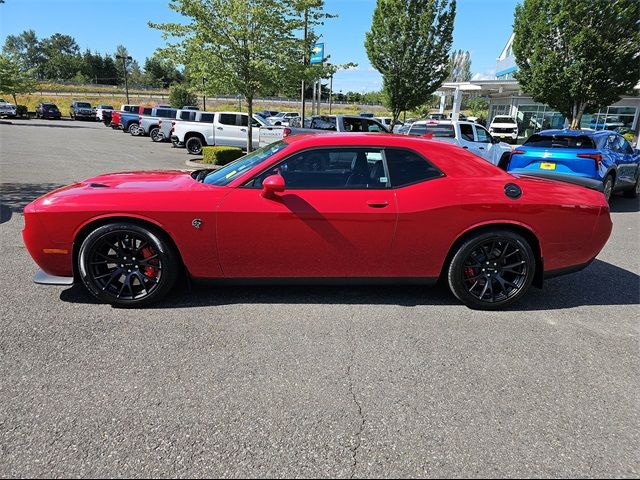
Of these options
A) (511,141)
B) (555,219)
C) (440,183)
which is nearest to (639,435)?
(555,219)

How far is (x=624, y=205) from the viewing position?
1002cm

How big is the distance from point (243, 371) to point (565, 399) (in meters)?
2.06

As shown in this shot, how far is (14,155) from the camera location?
14.1 m

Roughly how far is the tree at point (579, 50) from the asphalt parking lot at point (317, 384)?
41.4 feet

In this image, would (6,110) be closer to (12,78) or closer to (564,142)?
(12,78)

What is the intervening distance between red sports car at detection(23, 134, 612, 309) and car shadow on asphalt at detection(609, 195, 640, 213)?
653 centimetres

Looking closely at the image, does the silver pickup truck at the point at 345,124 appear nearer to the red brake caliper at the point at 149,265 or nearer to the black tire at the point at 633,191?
the black tire at the point at 633,191

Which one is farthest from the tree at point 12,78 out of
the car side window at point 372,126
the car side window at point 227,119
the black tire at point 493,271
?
the black tire at point 493,271

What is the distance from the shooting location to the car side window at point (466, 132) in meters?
13.3

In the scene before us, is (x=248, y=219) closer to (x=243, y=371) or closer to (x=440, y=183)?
(x=243, y=371)

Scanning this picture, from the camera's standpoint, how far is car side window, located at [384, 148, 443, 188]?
3.87 m

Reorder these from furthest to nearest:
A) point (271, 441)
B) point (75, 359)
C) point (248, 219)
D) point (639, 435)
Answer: point (248, 219) → point (75, 359) → point (639, 435) → point (271, 441)

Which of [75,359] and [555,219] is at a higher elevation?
[555,219]

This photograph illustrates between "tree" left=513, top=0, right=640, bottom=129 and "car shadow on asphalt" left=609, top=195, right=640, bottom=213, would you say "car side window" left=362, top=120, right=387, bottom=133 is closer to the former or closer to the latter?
"tree" left=513, top=0, right=640, bottom=129
